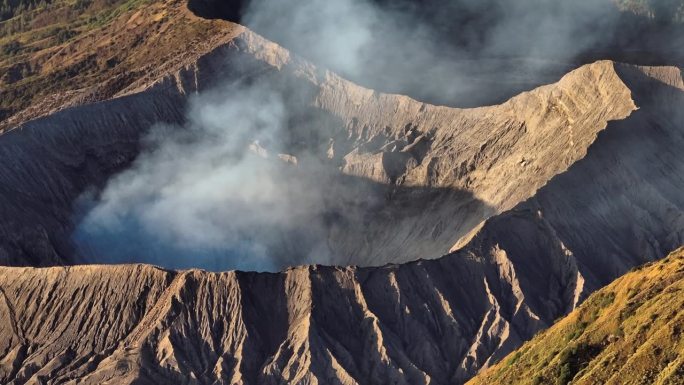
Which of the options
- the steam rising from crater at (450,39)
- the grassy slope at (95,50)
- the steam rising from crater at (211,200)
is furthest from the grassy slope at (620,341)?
the grassy slope at (95,50)

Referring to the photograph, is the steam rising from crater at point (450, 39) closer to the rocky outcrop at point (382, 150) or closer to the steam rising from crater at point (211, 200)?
the rocky outcrop at point (382, 150)

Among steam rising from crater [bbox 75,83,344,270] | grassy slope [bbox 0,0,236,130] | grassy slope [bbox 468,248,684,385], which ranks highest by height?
grassy slope [bbox 468,248,684,385]

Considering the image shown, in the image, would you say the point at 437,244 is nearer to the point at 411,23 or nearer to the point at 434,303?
the point at 434,303

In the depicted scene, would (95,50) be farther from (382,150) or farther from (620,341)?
(620,341)

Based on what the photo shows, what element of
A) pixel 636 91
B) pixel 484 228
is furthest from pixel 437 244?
pixel 636 91

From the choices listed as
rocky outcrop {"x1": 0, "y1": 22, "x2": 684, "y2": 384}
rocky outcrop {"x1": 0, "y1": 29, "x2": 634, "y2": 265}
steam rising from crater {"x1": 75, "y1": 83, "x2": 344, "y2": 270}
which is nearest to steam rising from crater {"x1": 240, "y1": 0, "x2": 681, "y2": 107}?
rocky outcrop {"x1": 0, "y1": 29, "x2": 634, "y2": 265}

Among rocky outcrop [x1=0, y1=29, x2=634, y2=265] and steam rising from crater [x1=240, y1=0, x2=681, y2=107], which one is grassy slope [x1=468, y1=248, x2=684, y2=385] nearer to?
rocky outcrop [x1=0, y1=29, x2=634, y2=265]
